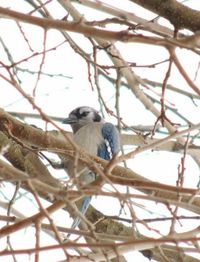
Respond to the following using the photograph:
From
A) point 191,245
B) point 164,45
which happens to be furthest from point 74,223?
point 164,45

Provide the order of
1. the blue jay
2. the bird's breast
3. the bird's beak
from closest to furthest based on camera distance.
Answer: the blue jay < the bird's breast < the bird's beak

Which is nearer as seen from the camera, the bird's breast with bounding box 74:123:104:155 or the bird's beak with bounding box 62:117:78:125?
the bird's breast with bounding box 74:123:104:155

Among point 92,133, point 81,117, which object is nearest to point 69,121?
point 81,117

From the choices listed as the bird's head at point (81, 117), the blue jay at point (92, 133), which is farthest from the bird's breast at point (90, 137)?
the bird's head at point (81, 117)

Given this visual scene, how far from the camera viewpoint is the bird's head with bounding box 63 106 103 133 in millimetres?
6746

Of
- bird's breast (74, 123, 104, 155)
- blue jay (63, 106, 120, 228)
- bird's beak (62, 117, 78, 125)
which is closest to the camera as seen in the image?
blue jay (63, 106, 120, 228)

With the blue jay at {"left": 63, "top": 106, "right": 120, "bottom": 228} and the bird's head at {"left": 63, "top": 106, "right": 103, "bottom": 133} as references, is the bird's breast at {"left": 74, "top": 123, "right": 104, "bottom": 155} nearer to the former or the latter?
the blue jay at {"left": 63, "top": 106, "right": 120, "bottom": 228}

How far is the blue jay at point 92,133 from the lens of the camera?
20.2 ft

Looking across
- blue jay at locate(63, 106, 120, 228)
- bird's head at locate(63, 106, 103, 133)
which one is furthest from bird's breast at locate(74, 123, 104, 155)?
bird's head at locate(63, 106, 103, 133)

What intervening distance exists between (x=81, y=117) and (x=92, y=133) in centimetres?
41

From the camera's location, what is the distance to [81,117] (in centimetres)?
683

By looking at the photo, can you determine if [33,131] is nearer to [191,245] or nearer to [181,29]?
[181,29]

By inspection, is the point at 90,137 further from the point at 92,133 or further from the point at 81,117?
the point at 81,117

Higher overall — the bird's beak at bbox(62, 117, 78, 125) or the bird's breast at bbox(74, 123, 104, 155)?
the bird's beak at bbox(62, 117, 78, 125)
